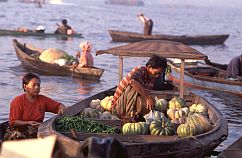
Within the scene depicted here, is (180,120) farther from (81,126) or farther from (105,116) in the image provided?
(81,126)

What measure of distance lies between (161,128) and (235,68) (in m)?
8.08

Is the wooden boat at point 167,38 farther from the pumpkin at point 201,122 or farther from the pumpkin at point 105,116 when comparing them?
the pumpkin at point 201,122

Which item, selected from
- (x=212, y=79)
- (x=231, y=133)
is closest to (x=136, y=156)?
(x=231, y=133)

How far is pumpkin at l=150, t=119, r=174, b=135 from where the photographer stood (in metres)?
7.46

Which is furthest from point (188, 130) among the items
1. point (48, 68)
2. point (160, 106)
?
point (48, 68)

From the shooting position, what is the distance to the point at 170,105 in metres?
9.69

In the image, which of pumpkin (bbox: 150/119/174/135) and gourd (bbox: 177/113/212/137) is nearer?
pumpkin (bbox: 150/119/174/135)

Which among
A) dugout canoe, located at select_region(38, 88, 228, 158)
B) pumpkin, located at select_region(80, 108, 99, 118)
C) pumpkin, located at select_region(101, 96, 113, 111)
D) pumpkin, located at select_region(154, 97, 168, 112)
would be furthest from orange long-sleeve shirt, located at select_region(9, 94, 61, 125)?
pumpkin, located at select_region(154, 97, 168, 112)

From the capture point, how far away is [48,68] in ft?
59.0

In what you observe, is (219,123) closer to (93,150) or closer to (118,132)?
(118,132)

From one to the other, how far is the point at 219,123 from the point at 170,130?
1.08 meters

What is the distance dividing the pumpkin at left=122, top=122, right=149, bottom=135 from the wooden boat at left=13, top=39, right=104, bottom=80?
9.61 m

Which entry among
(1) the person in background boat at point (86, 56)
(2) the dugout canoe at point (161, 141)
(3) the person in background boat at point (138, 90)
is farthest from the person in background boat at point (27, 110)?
(1) the person in background boat at point (86, 56)

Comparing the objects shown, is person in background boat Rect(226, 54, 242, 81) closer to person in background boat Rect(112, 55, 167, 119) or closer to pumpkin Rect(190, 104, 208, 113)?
pumpkin Rect(190, 104, 208, 113)
